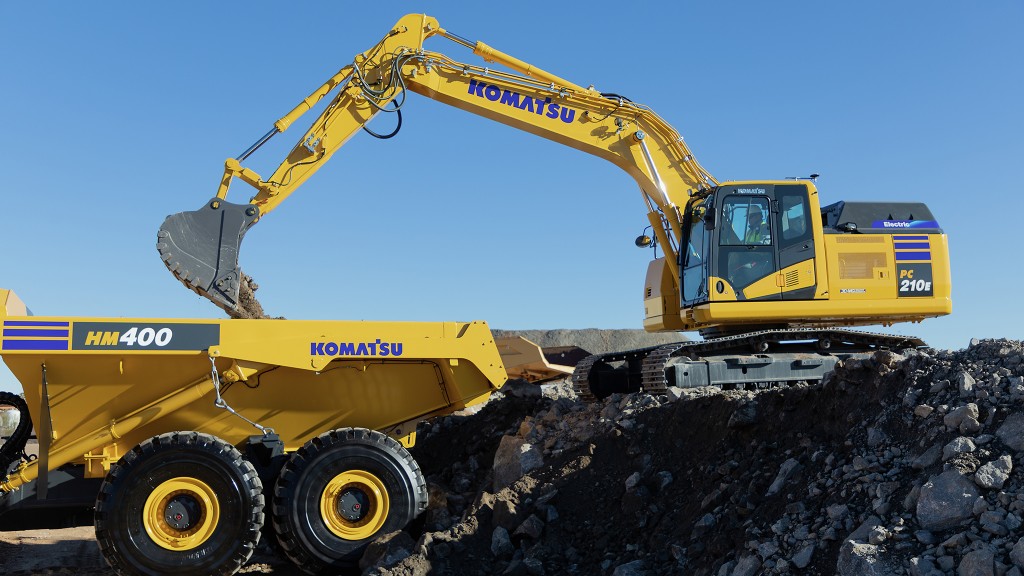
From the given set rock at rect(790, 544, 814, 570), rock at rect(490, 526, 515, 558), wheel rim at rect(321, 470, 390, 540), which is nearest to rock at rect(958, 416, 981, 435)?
rock at rect(790, 544, 814, 570)

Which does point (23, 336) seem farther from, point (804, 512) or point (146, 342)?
point (804, 512)

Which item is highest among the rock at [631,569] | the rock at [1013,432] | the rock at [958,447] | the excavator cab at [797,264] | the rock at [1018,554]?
the excavator cab at [797,264]

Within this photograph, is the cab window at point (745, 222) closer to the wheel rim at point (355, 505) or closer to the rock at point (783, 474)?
the rock at point (783, 474)

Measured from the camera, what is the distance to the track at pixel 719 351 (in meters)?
9.64

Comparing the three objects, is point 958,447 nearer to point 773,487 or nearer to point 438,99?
point 773,487

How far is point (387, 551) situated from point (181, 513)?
155 centimetres

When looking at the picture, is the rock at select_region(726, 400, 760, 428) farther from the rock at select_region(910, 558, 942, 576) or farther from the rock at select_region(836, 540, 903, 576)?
the rock at select_region(910, 558, 942, 576)

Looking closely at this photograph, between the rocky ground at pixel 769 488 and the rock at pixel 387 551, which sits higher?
the rocky ground at pixel 769 488

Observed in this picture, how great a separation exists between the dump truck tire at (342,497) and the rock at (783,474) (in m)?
2.73

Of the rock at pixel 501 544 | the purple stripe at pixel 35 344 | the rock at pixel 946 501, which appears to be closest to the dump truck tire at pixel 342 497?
the rock at pixel 501 544

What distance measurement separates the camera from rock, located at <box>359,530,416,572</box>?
20.2 ft

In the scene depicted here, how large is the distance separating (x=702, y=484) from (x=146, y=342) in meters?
4.21

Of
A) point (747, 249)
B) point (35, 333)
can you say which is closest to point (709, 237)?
point (747, 249)

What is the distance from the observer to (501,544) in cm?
612
